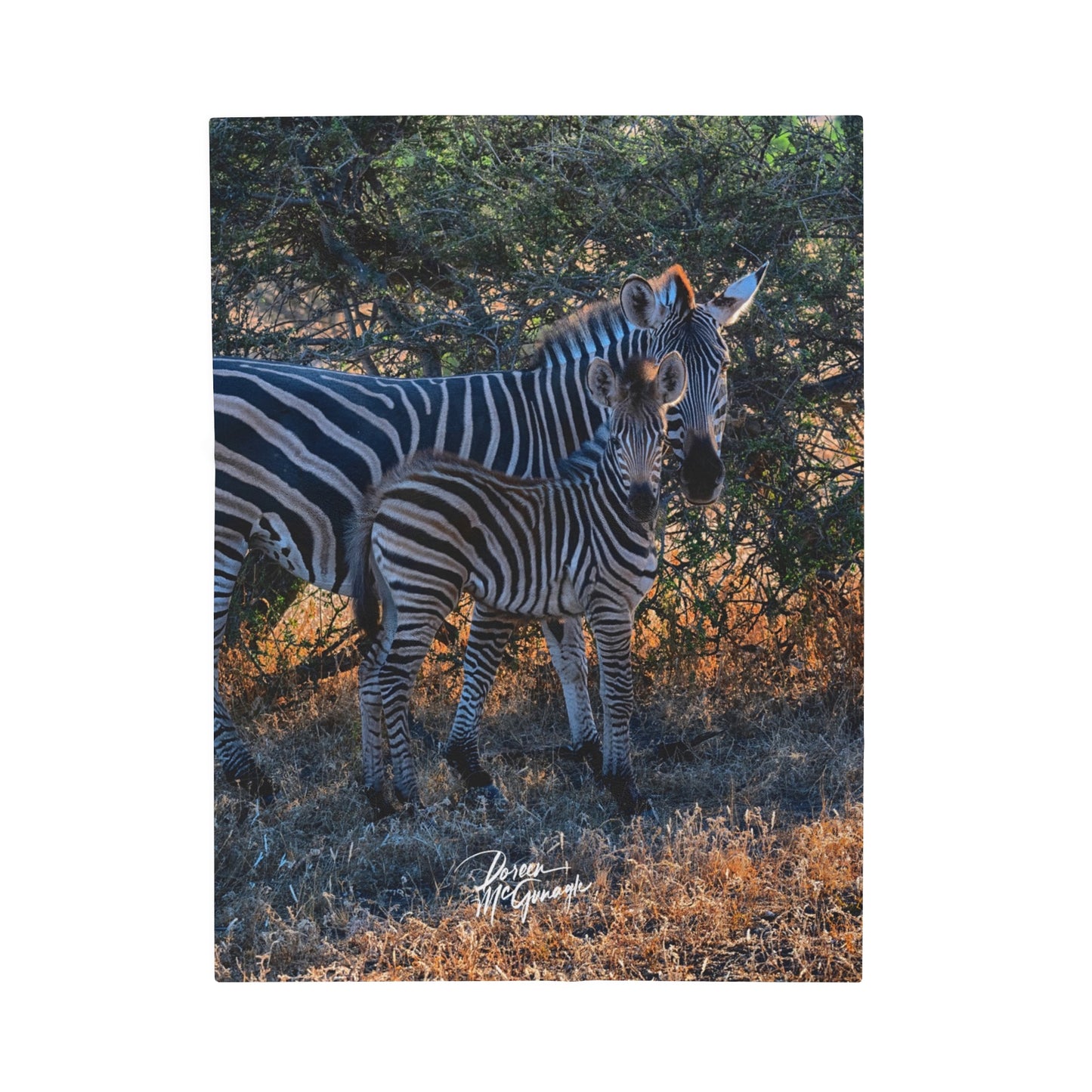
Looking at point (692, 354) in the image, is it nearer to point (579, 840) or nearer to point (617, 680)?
point (617, 680)

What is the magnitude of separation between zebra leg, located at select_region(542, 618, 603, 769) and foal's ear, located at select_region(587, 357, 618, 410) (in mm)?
941

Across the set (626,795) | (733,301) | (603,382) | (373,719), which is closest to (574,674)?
(626,795)

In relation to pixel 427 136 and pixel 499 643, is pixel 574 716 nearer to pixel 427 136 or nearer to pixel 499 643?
pixel 499 643

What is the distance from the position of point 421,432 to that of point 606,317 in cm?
87

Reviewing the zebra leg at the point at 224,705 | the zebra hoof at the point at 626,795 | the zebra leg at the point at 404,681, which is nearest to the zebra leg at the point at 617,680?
the zebra hoof at the point at 626,795

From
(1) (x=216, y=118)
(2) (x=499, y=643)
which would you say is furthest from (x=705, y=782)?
(1) (x=216, y=118)

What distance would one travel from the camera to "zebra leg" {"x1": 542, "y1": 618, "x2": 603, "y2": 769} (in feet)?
17.2

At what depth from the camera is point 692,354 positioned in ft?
16.2

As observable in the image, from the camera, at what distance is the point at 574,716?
17.2 ft

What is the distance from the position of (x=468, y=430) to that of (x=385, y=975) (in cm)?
210

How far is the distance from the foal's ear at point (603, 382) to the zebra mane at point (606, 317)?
15cm
